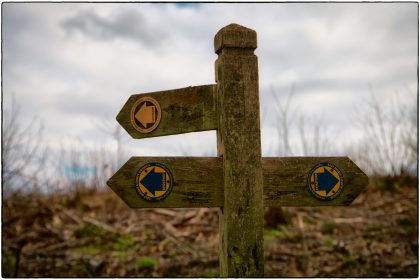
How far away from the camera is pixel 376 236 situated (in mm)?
6648

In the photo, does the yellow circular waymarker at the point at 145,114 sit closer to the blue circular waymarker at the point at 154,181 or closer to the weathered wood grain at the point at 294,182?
the blue circular waymarker at the point at 154,181

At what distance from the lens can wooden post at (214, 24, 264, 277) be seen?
214cm

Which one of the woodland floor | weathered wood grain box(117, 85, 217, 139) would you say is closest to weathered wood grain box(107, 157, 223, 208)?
weathered wood grain box(117, 85, 217, 139)

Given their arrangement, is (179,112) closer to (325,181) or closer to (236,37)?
(236,37)

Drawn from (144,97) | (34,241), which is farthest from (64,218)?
(144,97)

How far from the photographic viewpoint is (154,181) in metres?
2.12

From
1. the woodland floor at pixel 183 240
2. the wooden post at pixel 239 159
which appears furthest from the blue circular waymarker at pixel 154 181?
the woodland floor at pixel 183 240

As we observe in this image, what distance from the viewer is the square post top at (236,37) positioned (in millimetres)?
2221

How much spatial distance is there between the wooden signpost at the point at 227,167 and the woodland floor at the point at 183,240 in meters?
3.31

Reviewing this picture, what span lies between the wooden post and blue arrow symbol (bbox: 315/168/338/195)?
0.36 metres

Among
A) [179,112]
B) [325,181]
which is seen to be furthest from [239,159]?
[325,181]

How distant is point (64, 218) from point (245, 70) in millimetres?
6343

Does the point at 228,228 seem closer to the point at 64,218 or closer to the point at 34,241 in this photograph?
the point at 34,241

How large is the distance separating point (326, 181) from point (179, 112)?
90 centimetres
